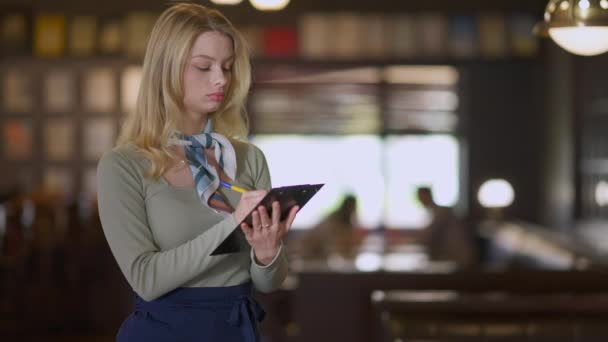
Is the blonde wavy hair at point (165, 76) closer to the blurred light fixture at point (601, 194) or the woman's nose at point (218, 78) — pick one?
the woman's nose at point (218, 78)

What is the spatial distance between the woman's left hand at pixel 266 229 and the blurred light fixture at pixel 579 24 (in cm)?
157

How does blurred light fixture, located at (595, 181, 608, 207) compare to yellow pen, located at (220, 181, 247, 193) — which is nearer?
yellow pen, located at (220, 181, 247, 193)

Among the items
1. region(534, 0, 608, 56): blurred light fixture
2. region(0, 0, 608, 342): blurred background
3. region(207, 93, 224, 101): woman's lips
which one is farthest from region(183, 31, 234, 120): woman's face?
region(0, 0, 608, 342): blurred background

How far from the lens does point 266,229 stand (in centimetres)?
173

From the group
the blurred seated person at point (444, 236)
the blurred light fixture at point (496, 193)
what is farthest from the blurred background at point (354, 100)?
the blurred seated person at point (444, 236)

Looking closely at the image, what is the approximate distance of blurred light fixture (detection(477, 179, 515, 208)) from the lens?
9.28m

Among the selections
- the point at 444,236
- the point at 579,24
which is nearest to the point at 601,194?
the point at 444,236

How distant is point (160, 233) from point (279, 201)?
0.82ft

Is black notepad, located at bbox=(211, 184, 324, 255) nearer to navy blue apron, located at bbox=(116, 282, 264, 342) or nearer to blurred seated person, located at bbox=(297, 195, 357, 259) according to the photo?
navy blue apron, located at bbox=(116, 282, 264, 342)

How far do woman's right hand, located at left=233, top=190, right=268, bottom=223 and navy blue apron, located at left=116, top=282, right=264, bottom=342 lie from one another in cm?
16

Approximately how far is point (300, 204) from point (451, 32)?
907 cm

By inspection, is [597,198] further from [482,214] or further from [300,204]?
[300,204]

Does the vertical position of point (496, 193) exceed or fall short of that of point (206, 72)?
it falls short

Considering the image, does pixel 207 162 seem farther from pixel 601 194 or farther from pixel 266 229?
pixel 601 194
